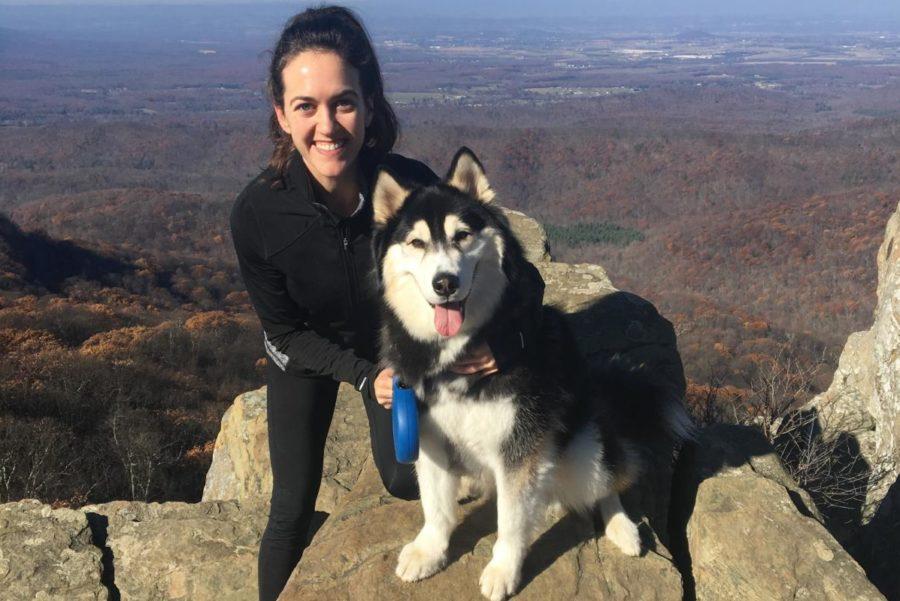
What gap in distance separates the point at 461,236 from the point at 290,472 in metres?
1.70

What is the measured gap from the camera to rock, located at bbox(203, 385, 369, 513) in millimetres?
4629

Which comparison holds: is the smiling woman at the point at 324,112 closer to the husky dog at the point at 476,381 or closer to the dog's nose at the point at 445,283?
the husky dog at the point at 476,381

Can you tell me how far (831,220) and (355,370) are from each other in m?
57.1

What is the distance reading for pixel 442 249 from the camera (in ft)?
9.38

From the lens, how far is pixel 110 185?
78.8 meters

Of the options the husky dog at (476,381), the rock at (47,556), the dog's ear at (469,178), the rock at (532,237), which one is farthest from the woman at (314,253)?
the rock at (532,237)

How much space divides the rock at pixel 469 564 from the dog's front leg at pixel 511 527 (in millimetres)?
102

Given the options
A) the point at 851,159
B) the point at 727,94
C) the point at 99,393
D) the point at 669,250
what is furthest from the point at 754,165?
the point at 99,393

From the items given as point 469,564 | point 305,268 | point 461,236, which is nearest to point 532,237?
point 305,268

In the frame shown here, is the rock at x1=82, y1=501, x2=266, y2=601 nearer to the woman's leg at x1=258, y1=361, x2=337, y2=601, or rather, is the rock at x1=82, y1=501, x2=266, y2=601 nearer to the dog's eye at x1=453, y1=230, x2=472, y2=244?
the woman's leg at x1=258, y1=361, x2=337, y2=601

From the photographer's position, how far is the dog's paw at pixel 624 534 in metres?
3.33

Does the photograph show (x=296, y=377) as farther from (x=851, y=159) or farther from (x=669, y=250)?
(x=851, y=159)

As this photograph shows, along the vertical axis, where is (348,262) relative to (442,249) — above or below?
below

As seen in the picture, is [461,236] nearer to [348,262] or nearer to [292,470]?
[348,262]
